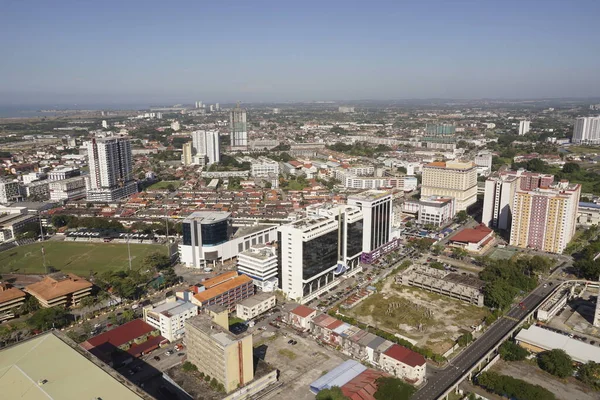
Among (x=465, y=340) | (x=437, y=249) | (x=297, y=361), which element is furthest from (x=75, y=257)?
(x=465, y=340)

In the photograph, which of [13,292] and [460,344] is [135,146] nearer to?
[13,292]

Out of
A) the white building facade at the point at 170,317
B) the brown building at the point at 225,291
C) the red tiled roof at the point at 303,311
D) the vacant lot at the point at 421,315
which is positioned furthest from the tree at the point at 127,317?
the vacant lot at the point at 421,315

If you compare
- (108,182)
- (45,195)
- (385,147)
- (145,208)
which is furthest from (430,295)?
(385,147)

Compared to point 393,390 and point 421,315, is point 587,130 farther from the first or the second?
point 393,390

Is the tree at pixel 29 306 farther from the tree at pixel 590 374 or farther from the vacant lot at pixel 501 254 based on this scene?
the vacant lot at pixel 501 254

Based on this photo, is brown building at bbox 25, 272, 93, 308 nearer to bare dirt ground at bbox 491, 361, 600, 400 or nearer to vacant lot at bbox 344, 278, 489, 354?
vacant lot at bbox 344, 278, 489, 354

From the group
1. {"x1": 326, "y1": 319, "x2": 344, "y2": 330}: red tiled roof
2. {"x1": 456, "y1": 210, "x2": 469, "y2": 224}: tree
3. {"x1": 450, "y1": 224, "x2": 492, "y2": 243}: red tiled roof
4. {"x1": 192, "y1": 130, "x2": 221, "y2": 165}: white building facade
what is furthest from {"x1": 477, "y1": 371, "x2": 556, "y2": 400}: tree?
{"x1": 192, "y1": 130, "x2": 221, "y2": 165}: white building facade
